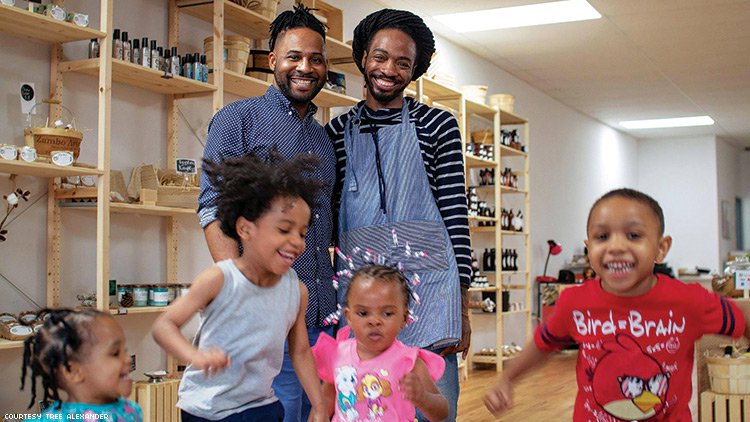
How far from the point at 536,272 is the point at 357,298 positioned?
25.8ft

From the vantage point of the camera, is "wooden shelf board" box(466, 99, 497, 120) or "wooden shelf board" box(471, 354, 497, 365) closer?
"wooden shelf board" box(466, 99, 497, 120)

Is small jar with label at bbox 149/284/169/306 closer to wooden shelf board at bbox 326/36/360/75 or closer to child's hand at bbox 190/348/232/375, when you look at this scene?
wooden shelf board at bbox 326/36/360/75

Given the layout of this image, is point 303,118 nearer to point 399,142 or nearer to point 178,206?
point 399,142

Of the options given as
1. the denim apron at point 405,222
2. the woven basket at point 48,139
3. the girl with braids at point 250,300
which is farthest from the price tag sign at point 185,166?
the girl with braids at point 250,300

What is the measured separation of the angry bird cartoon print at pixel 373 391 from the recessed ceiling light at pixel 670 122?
1094 cm

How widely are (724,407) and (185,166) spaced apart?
9.26 feet

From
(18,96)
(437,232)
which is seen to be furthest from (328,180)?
(18,96)

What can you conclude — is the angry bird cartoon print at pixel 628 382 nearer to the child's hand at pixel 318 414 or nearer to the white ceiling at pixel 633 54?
the child's hand at pixel 318 414

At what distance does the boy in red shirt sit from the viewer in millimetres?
1782

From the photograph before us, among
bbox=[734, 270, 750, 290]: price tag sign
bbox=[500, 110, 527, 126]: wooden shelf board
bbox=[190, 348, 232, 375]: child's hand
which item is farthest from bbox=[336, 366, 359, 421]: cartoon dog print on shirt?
bbox=[500, 110, 527, 126]: wooden shelf board

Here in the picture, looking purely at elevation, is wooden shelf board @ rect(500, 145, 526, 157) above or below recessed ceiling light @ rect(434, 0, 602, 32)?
below

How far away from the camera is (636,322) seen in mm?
1805

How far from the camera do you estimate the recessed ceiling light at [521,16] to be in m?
6.65

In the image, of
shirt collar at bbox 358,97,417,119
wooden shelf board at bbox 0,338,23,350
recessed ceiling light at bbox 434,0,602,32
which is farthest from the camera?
recessed ceiling light at bbox 434,0,602,32
